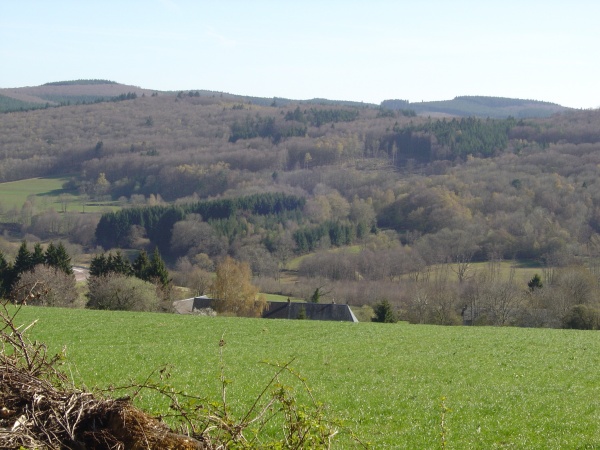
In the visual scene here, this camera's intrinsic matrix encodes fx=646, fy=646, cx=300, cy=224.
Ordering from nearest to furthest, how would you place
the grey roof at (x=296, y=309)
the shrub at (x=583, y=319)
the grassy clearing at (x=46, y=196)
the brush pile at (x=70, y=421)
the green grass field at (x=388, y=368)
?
1. the brush pile at (x=70, y=421)
2. the green grass field at (x=388, y=368)
3. the shrub at (x=583, y=319)
4. the grey roof at (x=296, y=309)
5. the grassy clearing at (x=46, y=196)

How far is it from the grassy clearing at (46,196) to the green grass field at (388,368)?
9042 cm

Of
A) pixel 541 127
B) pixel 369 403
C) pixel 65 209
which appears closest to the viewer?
pixel 369 403

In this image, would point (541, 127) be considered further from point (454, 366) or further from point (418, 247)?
point (454, 366)

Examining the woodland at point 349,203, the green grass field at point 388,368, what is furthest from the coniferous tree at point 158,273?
the green grass field at point 388,368

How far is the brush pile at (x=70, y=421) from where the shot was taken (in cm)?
488

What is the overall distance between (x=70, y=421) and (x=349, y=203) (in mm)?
115008

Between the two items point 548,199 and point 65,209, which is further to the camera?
point 65,209

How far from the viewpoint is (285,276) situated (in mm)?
85438

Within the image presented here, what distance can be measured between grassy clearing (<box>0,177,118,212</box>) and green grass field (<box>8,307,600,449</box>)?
90.4m

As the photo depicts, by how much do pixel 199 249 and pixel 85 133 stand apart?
95.7 meters

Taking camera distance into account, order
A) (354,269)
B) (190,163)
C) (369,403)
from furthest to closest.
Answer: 1. (190,163)
2. (354,269)
3. (369,403)

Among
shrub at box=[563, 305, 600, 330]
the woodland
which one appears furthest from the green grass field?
the woodland

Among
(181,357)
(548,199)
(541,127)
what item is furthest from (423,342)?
(541,127)

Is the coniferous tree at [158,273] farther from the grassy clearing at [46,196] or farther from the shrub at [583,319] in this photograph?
the grassy clearing at [46,196]
